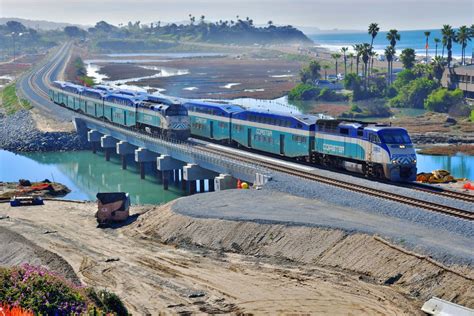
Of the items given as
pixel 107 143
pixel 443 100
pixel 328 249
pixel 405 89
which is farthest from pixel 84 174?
pixel 405 89

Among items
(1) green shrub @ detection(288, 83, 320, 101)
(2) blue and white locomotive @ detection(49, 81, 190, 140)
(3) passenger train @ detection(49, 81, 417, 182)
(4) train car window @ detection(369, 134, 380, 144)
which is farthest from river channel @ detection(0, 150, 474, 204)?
(1) green shrub @ detection(288, 83, 320, 101)

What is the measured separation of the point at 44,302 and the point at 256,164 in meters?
31.8

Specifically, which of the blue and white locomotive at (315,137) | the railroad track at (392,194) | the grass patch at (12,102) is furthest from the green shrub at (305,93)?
the railroad track at (392,194)

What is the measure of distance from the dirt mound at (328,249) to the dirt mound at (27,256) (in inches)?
261

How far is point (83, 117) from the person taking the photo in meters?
102

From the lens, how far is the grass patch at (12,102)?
132 meters

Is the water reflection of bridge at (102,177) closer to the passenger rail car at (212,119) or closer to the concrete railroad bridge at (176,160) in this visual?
the concrete railroad bridge at (176,160)

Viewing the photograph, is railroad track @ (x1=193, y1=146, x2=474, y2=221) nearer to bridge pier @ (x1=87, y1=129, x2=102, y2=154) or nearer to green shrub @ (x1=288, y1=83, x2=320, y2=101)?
bridge pier @ (x1=87, y1=129, x2=102, y2=154)

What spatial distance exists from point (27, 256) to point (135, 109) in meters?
42.6

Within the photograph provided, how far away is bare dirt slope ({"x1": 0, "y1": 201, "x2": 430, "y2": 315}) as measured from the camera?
112 feet

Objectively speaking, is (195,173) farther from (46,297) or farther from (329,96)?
(329,96)

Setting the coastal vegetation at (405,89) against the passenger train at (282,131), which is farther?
the coastal vegetation at (405,89)

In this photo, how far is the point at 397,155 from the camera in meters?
49.1

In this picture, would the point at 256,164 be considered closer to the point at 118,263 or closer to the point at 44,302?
the point at 118,263
